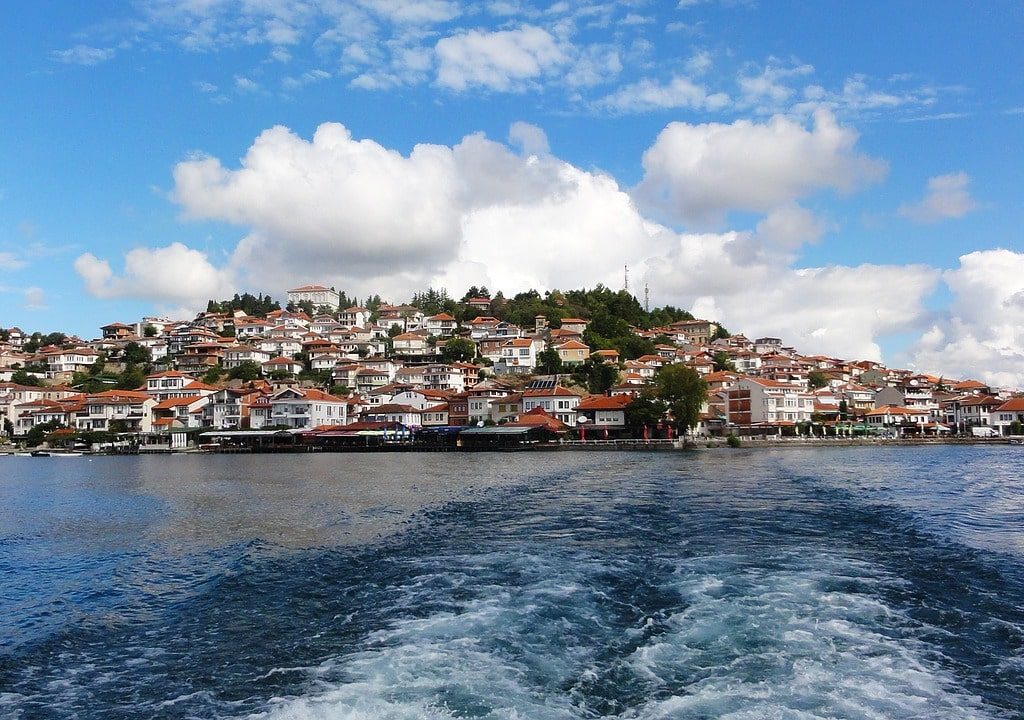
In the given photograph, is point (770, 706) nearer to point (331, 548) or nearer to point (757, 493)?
point (331, 548)

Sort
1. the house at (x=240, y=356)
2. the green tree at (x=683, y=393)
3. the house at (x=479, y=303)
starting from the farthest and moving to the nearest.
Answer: the house at (x=479, y=303) < the house at (x=240, y=356) < the green tree at (x=683, y=393)

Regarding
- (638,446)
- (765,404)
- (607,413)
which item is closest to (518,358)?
(607,413)

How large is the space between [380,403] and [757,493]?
52.4 meters

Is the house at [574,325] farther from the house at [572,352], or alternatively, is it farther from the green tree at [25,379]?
the green tree at [25,379]

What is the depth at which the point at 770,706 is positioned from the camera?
6.57m

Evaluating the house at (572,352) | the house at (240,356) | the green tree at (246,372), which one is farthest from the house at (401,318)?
the house at (572,352)

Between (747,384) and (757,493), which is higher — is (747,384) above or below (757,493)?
above

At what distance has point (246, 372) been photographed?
79.8 m

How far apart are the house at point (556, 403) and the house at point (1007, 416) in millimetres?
41830

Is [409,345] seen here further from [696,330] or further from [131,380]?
[696,330]

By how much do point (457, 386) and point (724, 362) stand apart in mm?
34014

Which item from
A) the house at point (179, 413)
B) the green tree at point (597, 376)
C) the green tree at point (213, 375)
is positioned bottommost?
the house at point (179, 413)

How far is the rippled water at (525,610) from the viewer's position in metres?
7.02

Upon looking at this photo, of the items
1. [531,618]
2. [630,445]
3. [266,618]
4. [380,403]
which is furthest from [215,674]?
[380,403]
